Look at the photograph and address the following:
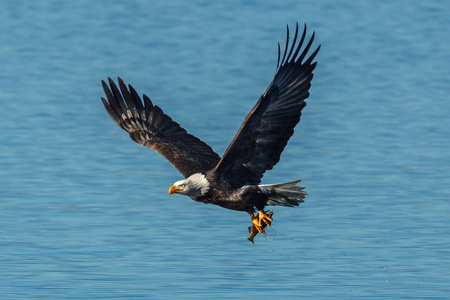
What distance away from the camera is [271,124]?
1034cm

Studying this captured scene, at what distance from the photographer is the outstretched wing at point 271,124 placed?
10305 mm

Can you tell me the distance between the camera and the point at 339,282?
35.1 ft

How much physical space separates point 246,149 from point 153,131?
7.08 ft

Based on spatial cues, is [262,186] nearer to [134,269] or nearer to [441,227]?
[134,269]

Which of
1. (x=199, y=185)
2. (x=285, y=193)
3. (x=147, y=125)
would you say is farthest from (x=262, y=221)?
(x=147, y=125)

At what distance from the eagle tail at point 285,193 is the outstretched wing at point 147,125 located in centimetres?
148

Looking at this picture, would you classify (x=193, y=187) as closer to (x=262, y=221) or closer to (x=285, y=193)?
(x=262, y=221)

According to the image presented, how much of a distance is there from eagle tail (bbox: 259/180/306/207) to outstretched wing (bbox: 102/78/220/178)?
1.48 metres

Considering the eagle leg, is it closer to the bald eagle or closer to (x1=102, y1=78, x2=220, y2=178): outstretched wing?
the bald eagle

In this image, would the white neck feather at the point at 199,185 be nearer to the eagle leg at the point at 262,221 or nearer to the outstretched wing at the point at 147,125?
the eagle leg at the point at 262,221

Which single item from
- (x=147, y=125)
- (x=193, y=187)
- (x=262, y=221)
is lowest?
(x=262, y=221)

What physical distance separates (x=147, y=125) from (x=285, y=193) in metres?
2.46

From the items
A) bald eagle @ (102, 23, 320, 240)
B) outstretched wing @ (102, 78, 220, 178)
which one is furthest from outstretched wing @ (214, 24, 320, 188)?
outstretched wing @ (102, 78, 220, 178)

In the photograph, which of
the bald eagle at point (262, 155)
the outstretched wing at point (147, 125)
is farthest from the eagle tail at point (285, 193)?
the outstretched wing at point (147, 125)
